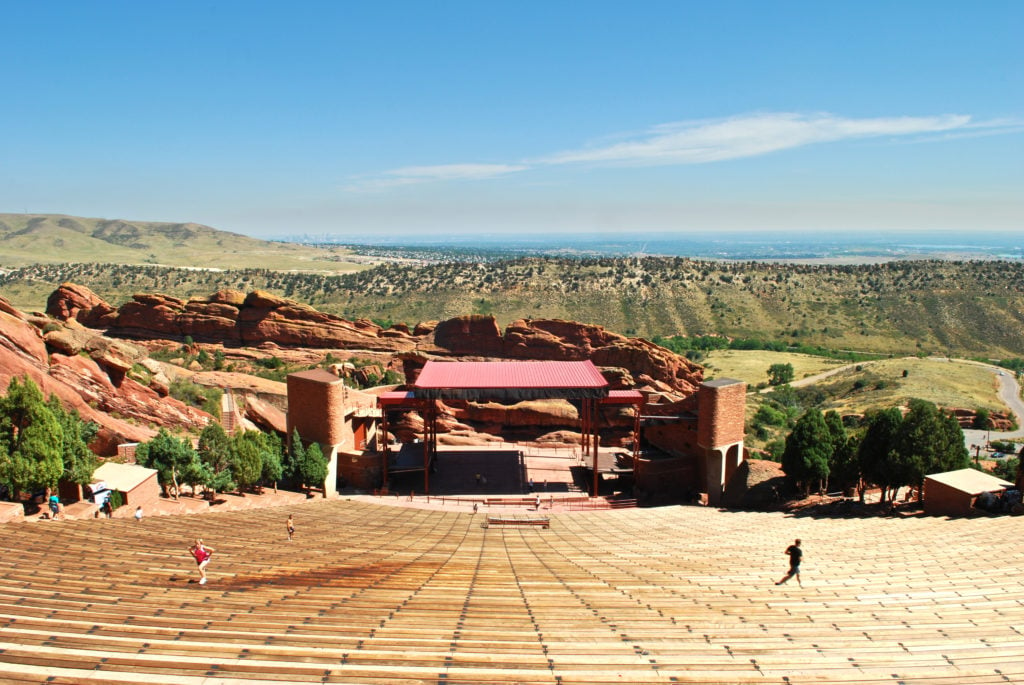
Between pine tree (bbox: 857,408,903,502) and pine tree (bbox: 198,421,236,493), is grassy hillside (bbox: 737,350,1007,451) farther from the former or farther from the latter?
pine tree (bbox: 198,421,236,493)

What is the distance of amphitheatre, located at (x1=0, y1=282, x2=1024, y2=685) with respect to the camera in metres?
8.29

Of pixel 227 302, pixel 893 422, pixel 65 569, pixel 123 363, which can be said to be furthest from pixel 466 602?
pixel 227 302

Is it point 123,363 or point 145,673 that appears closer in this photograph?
point 145,673

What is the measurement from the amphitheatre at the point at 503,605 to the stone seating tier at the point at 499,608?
48 mm

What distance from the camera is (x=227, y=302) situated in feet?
212

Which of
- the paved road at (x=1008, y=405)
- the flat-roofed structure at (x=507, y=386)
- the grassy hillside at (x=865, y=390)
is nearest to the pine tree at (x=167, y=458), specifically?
the flat-roofed structure at (x=507, y=386)

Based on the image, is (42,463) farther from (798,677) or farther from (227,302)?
(227,302)

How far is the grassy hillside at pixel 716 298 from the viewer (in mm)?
97438

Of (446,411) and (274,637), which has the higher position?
(274,637)

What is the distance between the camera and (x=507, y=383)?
30406 mm

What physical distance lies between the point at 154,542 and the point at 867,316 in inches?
4261

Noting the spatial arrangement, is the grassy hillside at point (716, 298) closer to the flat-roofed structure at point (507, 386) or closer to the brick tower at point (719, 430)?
the flat-roofed structure at point (507, 386)

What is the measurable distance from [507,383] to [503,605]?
1916 cm

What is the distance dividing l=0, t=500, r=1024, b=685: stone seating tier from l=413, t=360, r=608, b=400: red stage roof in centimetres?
1006
